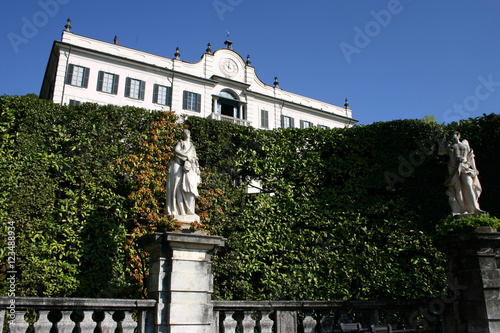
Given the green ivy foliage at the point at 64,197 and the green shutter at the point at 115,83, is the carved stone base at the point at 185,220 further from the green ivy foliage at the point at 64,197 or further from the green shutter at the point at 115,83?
the green shutter at the point at 115,83

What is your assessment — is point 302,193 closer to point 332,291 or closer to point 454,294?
point 332,291

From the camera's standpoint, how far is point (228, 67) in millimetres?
30344

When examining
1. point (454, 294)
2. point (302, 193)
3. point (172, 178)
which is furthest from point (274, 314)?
point (302, 193)

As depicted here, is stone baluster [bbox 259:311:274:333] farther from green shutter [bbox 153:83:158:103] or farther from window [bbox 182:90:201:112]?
window [bbox 182:90:201:112]

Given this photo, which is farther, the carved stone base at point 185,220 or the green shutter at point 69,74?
the green shutter at point 69,74

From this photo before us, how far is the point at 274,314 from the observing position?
27.0ft

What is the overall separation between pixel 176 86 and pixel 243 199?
16257mm

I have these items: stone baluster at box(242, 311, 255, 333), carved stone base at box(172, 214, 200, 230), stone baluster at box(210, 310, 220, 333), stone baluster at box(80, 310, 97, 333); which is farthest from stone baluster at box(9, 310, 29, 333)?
stone baluster at box(242, 311, 255, 333)

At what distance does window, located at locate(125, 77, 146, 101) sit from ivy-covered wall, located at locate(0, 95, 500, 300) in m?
13.3

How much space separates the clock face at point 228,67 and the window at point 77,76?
9.86 meters

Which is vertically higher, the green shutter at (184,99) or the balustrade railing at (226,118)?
the green shutter at (184,99)

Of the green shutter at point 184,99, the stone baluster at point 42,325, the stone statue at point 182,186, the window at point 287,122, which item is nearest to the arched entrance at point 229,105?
the green shutter at point 184,99

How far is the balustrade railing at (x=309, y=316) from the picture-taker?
7732 mm

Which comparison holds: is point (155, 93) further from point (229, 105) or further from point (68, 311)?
point (68, 311)
